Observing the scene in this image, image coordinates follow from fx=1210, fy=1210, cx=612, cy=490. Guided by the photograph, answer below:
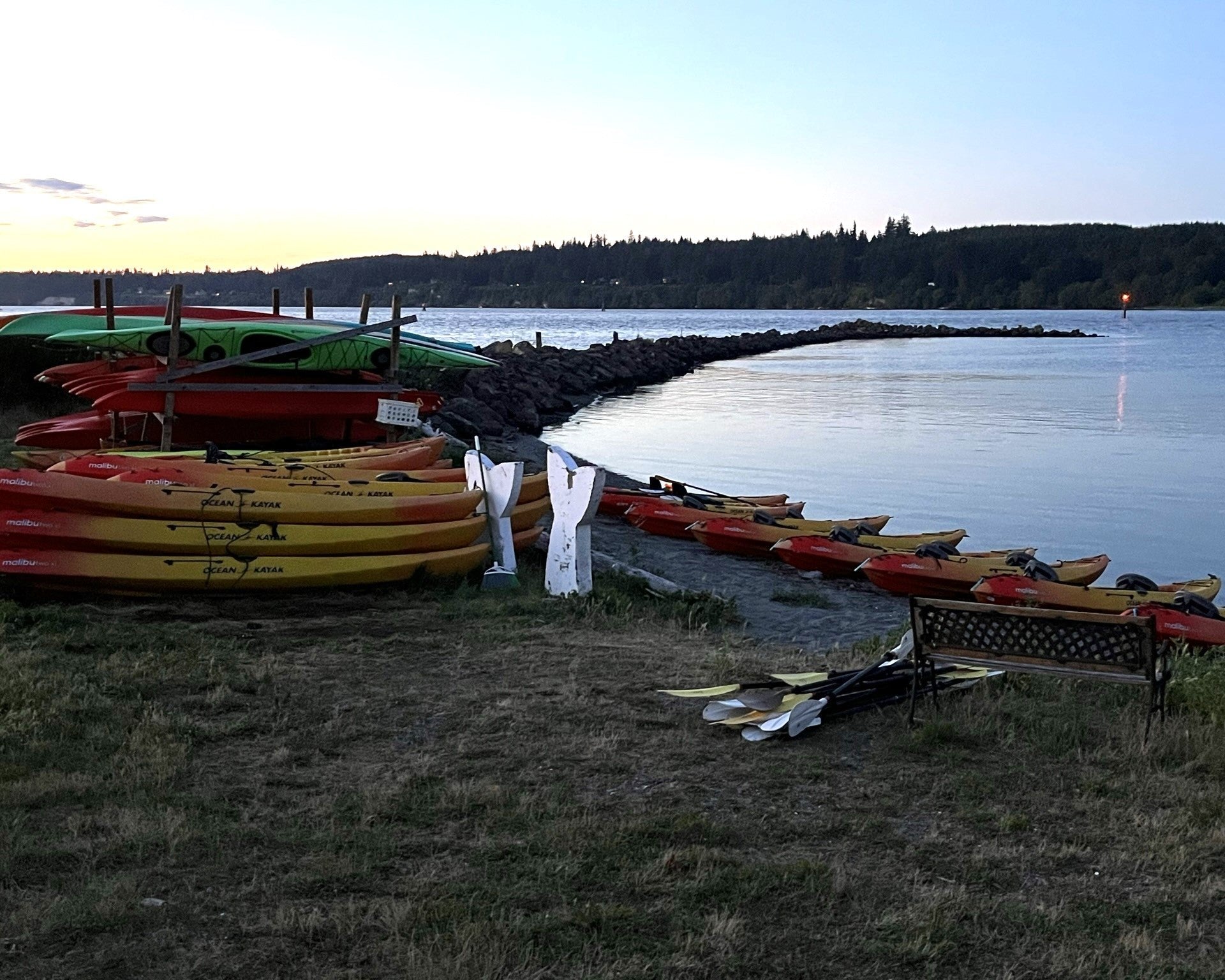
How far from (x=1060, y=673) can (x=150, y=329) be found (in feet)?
36.0

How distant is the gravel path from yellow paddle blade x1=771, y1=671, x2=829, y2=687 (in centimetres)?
183

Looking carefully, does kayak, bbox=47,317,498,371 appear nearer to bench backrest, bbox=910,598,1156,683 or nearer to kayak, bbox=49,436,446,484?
kayak, bbox=49,436,446,484

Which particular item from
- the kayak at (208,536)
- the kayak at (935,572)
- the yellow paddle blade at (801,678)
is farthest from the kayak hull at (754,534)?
the yellow paddle blade at (801,678)

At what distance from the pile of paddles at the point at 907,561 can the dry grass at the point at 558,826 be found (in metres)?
3.61

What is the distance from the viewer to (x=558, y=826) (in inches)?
176

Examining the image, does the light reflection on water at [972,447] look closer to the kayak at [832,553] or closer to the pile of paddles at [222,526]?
the kayak at [832,553]

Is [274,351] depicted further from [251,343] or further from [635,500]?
[635,500]

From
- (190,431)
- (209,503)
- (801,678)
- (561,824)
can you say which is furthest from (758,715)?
(190,431)

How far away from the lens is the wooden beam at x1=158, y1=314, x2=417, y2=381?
40.1ft

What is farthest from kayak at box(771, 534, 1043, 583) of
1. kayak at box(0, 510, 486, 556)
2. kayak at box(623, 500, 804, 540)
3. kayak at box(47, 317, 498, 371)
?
kayak at box(47, 317, 498, 371)

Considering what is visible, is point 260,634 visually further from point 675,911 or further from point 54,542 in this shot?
point 675,911

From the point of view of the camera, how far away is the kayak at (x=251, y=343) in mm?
13367

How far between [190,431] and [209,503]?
5.86 metres

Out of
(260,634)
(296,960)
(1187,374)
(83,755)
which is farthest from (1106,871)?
(1187,374)
